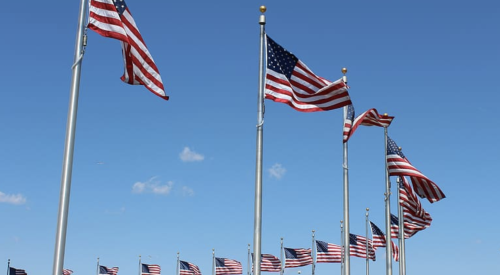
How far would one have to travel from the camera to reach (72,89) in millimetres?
15461

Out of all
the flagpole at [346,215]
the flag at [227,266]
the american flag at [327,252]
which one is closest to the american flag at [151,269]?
the flag at [227,266]

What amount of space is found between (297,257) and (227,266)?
37.1 feet

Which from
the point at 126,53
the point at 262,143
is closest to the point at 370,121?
the point at 262,143

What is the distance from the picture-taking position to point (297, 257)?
58844mm

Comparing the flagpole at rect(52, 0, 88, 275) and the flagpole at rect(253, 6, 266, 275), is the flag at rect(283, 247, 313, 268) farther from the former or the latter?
the flagpole at rect(52, 0, 88, 275)

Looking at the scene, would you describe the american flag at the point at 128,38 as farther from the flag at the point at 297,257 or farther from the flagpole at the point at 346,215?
the flag at the point at 297,257

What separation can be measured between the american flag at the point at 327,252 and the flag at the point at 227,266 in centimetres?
1646

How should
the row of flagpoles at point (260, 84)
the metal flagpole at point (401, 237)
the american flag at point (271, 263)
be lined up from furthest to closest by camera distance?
the american flag at point (271, 263)
the metal flagpole at point (401, 237)
the row of flagpoles at point (260, 84)

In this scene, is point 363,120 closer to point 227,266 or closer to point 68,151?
point 68,151

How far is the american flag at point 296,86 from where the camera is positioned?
2038cm

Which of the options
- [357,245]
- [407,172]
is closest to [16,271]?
[357,245]

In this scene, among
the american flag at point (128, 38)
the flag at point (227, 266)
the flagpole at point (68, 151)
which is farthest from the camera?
the flag at point (227, 266)

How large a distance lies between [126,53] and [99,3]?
1.40m

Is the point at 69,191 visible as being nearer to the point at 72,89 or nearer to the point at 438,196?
the point at 72,89
